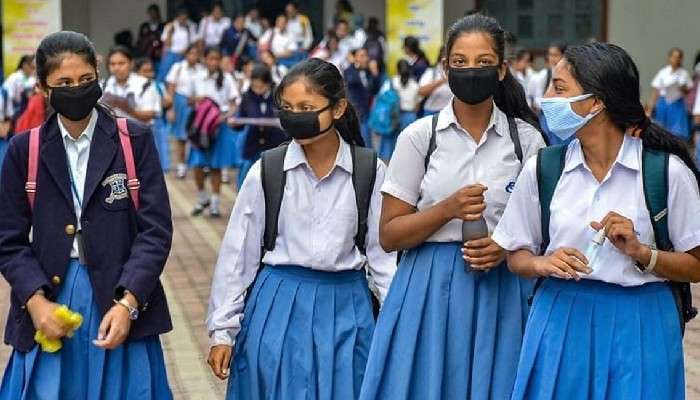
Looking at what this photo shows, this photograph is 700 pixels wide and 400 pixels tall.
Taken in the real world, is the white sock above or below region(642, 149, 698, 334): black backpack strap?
below

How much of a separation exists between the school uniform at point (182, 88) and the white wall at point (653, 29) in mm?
8617

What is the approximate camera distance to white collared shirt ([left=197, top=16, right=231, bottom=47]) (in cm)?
2327

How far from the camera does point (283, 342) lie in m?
4.48

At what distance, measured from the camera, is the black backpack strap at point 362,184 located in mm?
4570

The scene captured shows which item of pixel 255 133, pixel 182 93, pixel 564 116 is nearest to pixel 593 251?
pixel 564 116

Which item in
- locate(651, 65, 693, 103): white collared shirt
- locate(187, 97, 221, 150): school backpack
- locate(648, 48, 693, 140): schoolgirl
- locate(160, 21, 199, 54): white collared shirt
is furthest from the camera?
locate(160, 21, 199, 54): white collared shirt

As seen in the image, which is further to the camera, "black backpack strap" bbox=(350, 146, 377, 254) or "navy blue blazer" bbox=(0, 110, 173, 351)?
"black backpack strap" bbox=(350, 146, 377, 254)

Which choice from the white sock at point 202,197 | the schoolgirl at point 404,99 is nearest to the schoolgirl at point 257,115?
the white sock at point 202,197

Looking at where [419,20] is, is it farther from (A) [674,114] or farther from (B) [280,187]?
(B) [280,187]

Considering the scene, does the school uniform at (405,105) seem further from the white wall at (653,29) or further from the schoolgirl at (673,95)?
the white wall at (653,29)

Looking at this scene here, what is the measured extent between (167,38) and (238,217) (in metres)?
18.4

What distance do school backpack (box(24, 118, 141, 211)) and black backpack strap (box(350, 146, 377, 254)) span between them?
0.75 metres

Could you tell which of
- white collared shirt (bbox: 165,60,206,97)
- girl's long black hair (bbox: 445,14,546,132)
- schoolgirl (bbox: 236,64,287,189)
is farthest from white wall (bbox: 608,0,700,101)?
girl's long black hair (bbox: 445,14,546,132)

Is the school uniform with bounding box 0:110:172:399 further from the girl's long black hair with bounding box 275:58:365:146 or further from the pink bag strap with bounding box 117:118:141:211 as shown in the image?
the girl's long black hair with bounding box 275:58:365:146
